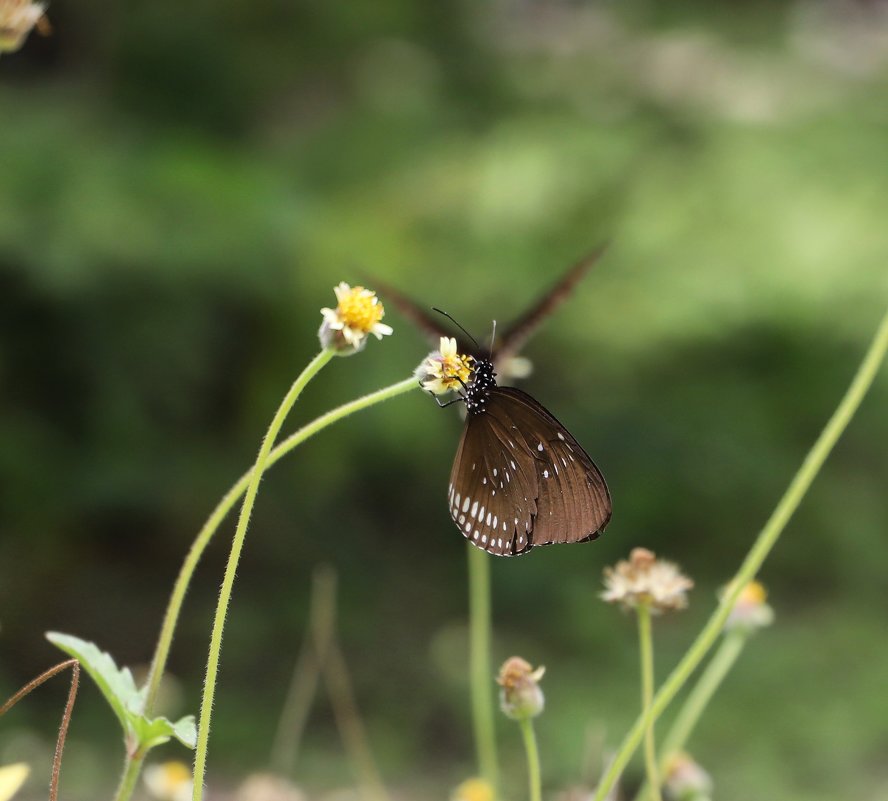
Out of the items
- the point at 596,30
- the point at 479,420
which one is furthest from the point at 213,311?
the point at 479,420

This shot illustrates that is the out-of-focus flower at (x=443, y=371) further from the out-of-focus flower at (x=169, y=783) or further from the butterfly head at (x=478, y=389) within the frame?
the out-of-focus flower at (x=169, y=783)

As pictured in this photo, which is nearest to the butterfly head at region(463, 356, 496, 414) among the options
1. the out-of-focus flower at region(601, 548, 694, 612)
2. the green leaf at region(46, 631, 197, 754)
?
the out-of-focus flower at region(601, 548, 694, 612)

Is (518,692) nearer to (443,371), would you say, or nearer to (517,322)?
(443,371)

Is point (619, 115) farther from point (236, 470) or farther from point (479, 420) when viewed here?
point (479, 420)

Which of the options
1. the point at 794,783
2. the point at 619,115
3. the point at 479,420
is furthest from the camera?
the point at 619,115

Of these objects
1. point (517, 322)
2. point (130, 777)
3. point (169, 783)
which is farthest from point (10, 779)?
point (517, 322)

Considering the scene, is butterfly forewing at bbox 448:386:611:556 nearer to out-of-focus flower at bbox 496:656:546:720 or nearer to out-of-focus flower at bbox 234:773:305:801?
out-of-focus flower at bbox 496:656:546:720
